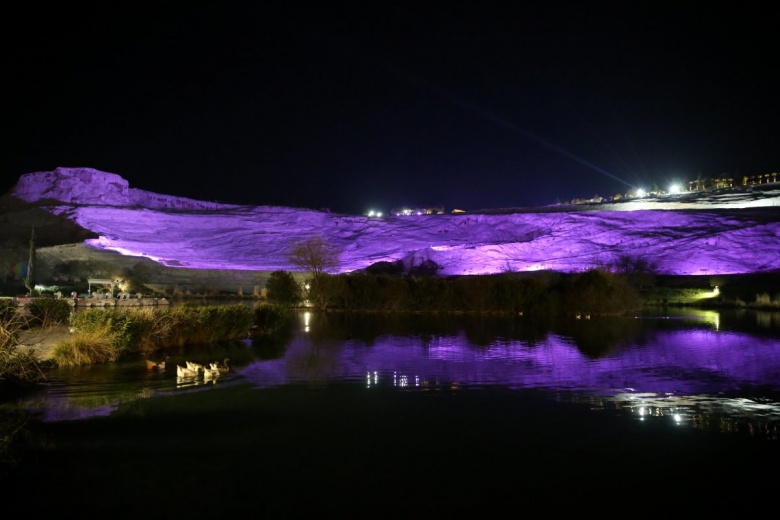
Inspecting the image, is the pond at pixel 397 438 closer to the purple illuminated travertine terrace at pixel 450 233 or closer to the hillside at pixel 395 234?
the hillside at pixel 395 234

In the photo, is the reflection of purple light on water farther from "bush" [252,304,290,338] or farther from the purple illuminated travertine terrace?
the purple illuminated travertine terrace

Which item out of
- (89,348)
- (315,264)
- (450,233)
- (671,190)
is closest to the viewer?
(89,348)

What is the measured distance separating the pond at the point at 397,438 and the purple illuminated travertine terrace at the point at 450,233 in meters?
36.2

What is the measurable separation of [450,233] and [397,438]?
59295mm

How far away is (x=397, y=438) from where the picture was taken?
7723mm

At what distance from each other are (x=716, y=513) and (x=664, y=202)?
7782cm

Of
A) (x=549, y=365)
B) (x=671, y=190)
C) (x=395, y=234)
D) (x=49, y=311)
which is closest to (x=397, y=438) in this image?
(x=549, y=365)

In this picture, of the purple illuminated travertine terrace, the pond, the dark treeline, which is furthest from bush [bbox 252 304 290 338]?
the purple illuminated travertine terrace

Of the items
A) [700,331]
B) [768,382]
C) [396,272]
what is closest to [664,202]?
[396,272]

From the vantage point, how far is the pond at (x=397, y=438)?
5.74m

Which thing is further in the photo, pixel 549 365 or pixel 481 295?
pixel 481 295

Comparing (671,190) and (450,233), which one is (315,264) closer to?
(450,233)

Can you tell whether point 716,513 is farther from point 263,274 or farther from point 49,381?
point 263,274

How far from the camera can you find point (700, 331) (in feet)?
76.5
